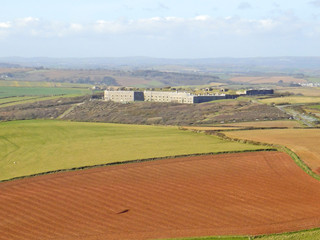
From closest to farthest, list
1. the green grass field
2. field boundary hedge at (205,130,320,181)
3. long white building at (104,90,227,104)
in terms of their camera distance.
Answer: field boundary hedge at (205,130,320,181) < the green grass field < long white building at (104,90,227,104)

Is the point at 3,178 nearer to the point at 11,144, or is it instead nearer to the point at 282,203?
the point at 11,144

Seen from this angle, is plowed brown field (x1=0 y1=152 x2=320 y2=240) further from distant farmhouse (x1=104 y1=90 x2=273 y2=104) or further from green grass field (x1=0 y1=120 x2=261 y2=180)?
distant farmhouse (x1=104 y1=90 x2=273 y2=104)

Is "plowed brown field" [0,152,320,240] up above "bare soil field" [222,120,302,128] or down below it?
above

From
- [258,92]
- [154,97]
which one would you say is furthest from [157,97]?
[258,92]

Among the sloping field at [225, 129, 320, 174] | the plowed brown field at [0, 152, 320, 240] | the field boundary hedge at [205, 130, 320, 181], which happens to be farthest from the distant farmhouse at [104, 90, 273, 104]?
the plowed brown field at [0, 152, 320, 240]

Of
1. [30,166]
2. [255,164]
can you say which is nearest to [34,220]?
[30,166]
